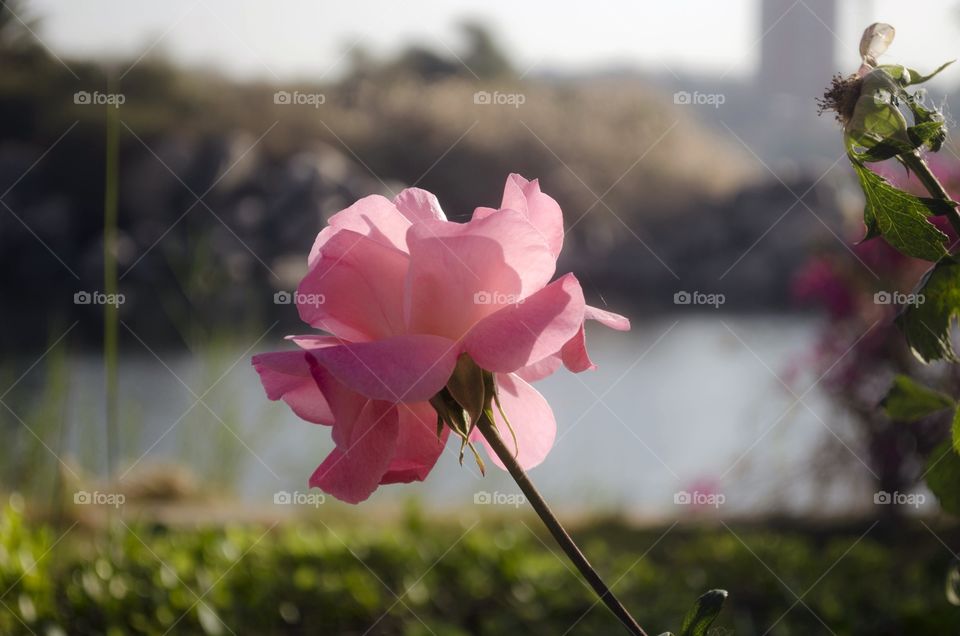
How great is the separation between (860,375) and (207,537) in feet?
4.80

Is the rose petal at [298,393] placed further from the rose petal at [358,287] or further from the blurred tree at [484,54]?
the blurred tree at [484,54]

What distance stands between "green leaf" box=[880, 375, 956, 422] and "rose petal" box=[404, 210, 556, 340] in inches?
6.6

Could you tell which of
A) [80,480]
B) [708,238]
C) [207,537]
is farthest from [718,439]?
[708,238]

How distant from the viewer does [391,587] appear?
1.39m

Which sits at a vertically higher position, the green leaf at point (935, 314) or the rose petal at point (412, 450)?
the green leaf at point (935, 314)

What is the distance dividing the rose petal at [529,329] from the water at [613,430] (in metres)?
1.01

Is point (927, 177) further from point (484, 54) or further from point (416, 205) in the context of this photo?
point (484, 54)

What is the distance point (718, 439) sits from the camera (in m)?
3.83

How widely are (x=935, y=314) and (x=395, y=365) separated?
0.17 meters

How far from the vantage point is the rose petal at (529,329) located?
27 centimetres

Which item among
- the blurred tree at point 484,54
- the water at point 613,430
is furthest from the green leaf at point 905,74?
the blurred tree at point 484,54

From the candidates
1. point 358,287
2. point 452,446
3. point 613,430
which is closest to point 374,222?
point 358,287

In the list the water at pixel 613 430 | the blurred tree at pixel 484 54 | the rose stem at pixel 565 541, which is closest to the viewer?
the rose stem at pixel 565 541

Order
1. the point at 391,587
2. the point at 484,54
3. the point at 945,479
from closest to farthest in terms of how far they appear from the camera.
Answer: the point at 945,479
the point at 391,587
the point at 484,54
